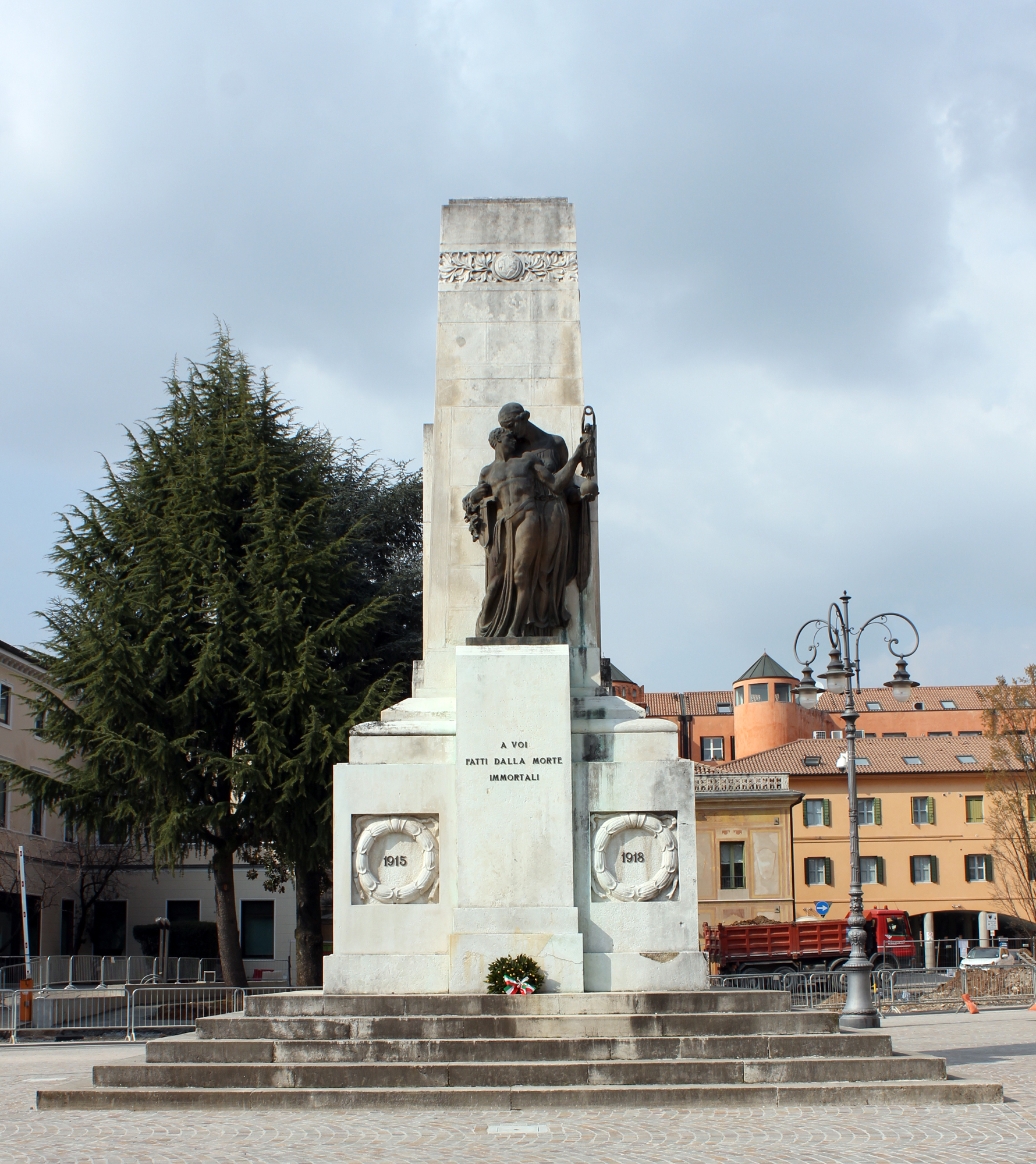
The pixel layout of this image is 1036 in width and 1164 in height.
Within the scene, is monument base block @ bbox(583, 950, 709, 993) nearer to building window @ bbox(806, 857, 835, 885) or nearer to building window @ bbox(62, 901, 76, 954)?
building window @ bbox(62, 901, 76, 954)

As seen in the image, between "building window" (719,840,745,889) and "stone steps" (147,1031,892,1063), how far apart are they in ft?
138

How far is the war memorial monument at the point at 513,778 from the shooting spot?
11.4 metres

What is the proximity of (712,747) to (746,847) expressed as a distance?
100 feet

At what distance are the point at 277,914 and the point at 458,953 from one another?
3694cm

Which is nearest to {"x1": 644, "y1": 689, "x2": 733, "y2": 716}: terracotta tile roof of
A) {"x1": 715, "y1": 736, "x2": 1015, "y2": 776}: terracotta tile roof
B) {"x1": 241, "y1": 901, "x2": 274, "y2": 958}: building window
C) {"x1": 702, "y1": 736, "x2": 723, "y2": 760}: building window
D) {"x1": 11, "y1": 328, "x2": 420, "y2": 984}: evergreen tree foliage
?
{"x1": 702, "y1": 736, "x2": 723, "y2": 760}: building window

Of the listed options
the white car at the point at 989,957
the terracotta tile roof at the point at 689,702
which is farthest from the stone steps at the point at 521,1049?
the terracotta tile roof at the point at 689,702

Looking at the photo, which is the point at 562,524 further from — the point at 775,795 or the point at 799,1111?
the point at 775,795

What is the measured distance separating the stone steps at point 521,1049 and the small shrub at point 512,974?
2.30 feet

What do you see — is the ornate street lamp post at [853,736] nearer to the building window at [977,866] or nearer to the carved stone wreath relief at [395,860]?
the carved stone wreath relief at [395,860]

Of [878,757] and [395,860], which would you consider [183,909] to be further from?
[395,860]

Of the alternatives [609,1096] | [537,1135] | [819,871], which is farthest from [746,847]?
[537,1135]

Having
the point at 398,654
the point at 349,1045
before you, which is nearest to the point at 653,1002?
the point at 349,1045

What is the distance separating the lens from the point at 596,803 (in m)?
11.8

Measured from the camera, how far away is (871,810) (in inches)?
2299
